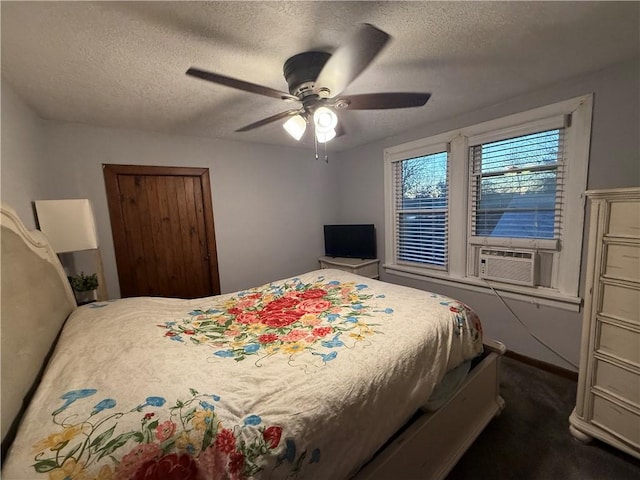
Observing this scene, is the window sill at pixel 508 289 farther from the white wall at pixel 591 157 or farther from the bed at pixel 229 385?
the bed at pixel 229 385

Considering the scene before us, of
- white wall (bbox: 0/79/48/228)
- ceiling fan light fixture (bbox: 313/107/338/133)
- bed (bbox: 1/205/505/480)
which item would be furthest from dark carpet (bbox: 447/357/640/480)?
white wall (bbox: 0/79/48/228)

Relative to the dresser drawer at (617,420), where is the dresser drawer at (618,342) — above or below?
above

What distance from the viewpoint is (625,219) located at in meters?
1.25

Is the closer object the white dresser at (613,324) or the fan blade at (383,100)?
the white dresser at (613,324)

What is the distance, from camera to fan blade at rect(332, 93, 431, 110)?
1.39 m

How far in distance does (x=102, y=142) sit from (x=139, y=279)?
1.31 meters

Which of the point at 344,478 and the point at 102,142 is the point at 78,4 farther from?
the point at 344,478

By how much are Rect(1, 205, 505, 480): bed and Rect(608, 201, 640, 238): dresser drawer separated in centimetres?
83

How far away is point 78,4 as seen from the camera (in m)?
0.99

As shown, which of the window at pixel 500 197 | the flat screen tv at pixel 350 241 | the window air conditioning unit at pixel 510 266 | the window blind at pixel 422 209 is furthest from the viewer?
the flat screen tv at pixel 350 241

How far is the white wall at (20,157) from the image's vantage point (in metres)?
1.41

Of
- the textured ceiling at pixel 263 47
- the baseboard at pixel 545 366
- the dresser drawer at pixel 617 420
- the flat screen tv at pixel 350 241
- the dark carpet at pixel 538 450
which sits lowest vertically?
the dark carpet at pixel 538 450

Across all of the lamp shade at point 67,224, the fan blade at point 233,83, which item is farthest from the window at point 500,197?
the lamp shade at point 67,224

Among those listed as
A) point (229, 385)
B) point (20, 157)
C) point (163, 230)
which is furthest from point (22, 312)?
point (163, 230)
